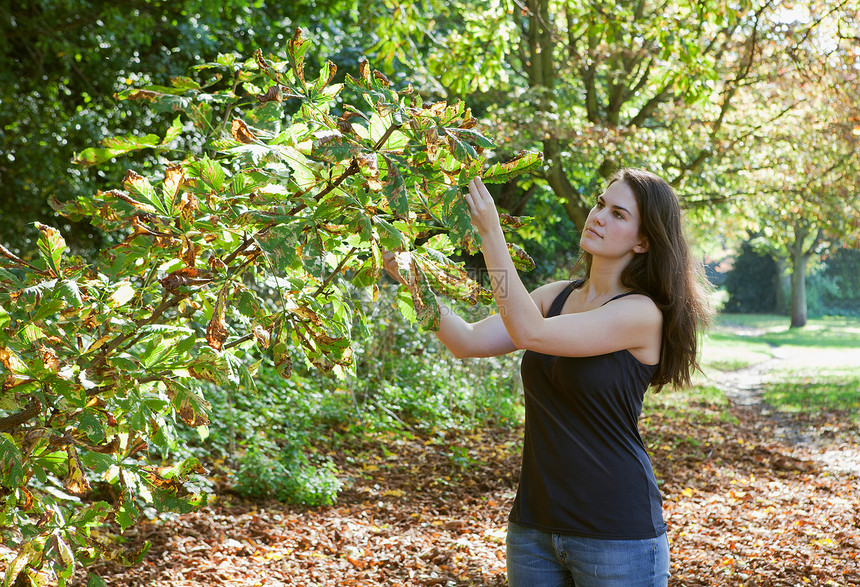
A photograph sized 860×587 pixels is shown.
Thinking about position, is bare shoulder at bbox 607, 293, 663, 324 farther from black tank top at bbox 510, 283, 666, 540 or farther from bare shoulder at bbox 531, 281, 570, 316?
bare shoulder at bbox 531, 281, 570, 316

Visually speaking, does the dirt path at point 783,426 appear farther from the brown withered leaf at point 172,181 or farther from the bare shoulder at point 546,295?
the brown withered leaf at point 172,181

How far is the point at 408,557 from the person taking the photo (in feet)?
14.0

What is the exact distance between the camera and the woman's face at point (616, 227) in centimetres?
217

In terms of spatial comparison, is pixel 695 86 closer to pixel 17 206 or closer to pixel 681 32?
pixel 681 32

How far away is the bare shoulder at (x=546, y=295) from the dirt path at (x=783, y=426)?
5732mm

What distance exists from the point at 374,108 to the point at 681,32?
17.2 feet

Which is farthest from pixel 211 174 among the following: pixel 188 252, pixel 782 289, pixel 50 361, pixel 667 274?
pixel 782 289

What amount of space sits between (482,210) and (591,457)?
77 cm

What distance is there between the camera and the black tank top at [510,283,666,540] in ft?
6.42

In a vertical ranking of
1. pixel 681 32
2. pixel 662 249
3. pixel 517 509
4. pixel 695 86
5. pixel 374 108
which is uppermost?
pixel 681 32

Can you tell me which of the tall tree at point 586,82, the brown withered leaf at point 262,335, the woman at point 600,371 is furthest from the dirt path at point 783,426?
the brown withered leaf at point 262,335

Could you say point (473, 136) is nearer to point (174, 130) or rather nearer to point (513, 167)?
point (513, 167)

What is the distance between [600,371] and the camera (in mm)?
2021

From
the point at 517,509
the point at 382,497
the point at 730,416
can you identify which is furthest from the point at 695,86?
the point at 730,416
